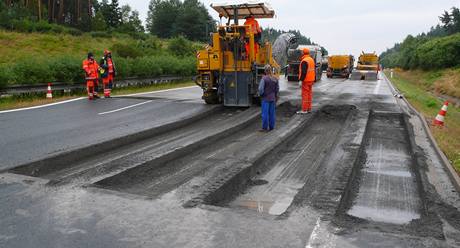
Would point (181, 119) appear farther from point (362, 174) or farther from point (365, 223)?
point (365, 223)

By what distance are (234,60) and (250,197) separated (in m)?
7.89

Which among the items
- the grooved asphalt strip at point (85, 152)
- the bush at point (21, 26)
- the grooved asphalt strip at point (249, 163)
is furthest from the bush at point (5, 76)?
the bush at point (21, 26)

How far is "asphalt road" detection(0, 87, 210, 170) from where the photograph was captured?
24.3 ft

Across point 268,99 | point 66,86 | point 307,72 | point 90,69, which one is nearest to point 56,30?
point 66,86

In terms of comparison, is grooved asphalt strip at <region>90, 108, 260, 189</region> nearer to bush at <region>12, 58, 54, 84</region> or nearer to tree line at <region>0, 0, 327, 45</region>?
tree line at <region>0, 0, 327, 45</region>

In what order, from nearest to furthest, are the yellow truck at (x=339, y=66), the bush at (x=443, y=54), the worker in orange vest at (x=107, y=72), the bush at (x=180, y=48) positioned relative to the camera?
the worker in orange vest at (x=107, y=72) < the yellow truck at (x=339, y=66) < the bush at (x=180, y=48) < the bush at (x=443, y=54)

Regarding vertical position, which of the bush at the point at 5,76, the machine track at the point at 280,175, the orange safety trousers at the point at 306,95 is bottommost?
the machine track at the point at 280,175

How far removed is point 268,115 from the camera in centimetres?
1047

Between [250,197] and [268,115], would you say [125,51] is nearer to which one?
[268,115]

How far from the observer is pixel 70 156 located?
22.7 feet

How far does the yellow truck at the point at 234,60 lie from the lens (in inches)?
512

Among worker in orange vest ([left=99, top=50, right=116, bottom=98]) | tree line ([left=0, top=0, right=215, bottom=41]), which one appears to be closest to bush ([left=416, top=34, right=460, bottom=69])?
tree line ([left=0, top=0, right=215, bottom=41])

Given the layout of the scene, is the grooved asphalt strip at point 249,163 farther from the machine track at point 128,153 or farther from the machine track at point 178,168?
the machine track at point 128,153

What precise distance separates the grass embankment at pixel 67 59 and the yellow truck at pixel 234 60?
6.88m
